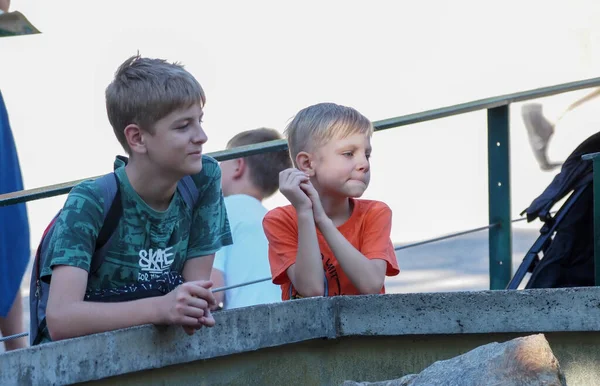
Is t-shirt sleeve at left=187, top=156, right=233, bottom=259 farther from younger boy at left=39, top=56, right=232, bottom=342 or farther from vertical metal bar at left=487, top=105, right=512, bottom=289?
vertical metal bar at left=487, top=105, right=512, bottom=289

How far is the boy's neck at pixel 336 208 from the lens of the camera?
346 centimetres

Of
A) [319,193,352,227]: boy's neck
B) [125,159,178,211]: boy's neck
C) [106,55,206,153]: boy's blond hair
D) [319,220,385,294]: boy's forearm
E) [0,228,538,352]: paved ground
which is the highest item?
[106,55,206,153]: boy's blond hair

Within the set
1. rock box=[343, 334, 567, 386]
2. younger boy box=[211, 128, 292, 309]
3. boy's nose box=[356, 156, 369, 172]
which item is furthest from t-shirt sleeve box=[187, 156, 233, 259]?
younger boy box=[211, 128, 292, 309]

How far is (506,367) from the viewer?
7.54 ft

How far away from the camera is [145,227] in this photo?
282cm

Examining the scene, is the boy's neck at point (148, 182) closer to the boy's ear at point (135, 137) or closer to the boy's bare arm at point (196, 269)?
the boy's ear at point (135, 137)

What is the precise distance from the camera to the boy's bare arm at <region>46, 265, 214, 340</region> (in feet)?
8.26

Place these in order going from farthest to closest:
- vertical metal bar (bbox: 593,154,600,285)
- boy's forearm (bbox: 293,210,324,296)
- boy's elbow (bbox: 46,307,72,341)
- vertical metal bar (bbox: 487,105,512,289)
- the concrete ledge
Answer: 1. vertical metal bar (bbox: 487,105,512,289)
2. vertical metal bar (bbox: 593,154,600,285)
3. boy's forearm (bbox: 293,210,324,296)
4. boy's elbow (bbox: 46,307,72,341)
5. the concrete ledge

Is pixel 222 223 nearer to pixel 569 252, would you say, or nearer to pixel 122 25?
pixel 569 252

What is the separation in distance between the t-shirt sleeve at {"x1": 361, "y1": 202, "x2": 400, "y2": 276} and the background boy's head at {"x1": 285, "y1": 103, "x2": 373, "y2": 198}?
0.10 m

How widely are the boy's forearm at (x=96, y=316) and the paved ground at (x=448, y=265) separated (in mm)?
4854

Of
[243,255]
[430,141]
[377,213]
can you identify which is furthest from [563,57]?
[377,213]

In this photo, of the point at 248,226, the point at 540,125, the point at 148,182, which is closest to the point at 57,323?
the point at 148,182

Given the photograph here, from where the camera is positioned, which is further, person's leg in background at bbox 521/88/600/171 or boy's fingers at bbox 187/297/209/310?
person's leg in background at bbox 521/88/600/171
